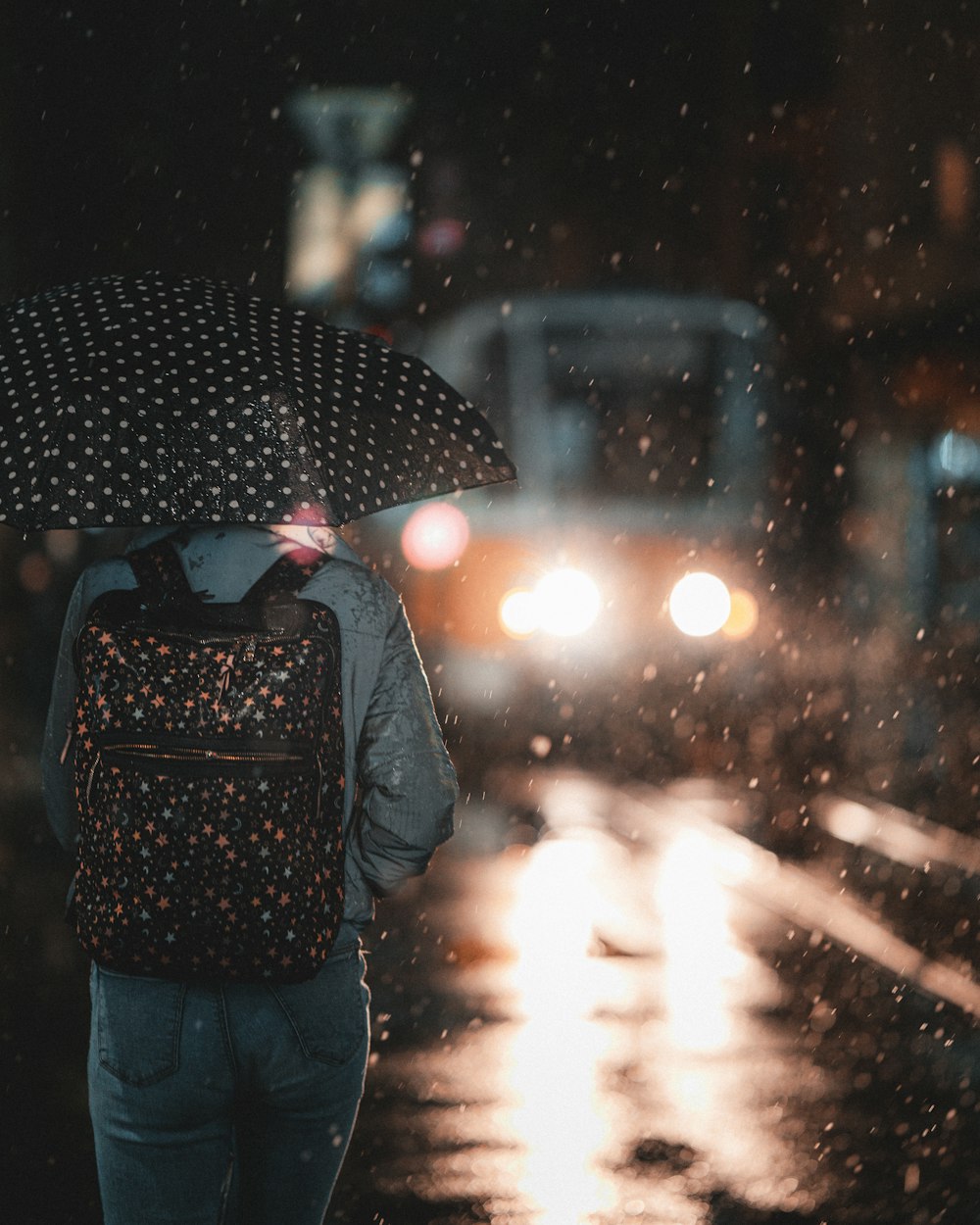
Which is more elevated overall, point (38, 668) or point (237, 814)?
point (38, 668)

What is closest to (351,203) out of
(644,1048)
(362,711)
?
(644,1048)

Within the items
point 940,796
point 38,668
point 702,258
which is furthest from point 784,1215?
point 702,258

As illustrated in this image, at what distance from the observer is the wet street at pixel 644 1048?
15.9 feet

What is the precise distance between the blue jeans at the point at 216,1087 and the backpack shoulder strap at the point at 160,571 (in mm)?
552

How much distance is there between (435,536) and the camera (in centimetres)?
1367

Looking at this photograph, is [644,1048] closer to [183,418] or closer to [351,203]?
[183,418]

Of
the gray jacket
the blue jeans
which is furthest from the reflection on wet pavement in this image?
the gray jacket

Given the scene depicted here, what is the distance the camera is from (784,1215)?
4.65 m

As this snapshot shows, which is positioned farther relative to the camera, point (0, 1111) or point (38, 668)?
point (38, 668)

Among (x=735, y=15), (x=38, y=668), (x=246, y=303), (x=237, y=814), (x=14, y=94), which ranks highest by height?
(x=735, y=15)

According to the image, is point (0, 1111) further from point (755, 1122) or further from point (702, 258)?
point (702, 258)

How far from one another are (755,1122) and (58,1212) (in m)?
2.17

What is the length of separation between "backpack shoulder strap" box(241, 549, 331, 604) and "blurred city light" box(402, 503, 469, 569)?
35.6 feet

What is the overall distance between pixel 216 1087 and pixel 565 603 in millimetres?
10937
